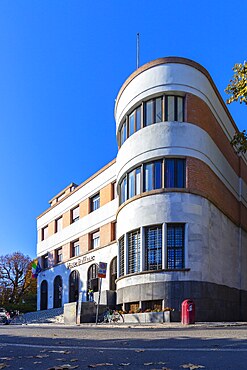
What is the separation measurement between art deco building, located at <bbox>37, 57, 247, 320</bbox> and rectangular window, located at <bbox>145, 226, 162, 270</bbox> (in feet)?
0.16

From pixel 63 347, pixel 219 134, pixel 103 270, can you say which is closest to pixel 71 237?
pixel 219 134

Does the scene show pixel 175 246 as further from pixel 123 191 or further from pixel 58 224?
pixel 58 224

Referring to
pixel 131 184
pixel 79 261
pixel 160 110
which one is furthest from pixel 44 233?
pixel 160 110

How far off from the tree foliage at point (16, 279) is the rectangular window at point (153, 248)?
4101 cm

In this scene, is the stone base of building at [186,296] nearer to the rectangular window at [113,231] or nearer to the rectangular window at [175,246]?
the rectangular window at [175,246]

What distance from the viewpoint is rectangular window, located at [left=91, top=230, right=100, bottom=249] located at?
37562mm

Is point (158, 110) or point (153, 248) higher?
point (158, 110)

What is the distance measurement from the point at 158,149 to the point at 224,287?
334 inches

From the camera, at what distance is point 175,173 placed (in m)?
24.6

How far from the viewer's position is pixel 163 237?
23.6 m

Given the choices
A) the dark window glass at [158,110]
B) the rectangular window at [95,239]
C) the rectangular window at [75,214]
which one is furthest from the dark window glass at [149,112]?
the rectangular window at [75,214]

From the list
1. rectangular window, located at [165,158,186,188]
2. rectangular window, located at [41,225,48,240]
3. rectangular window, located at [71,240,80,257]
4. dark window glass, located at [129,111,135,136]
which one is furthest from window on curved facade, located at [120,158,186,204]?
rectangular window, located at [41,225,48,240]

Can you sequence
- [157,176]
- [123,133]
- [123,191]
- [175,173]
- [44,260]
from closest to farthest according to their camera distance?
[175,173]
[157,176]
[123,191]
[123,133]
[44,260]

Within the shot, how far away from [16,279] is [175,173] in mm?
44150
